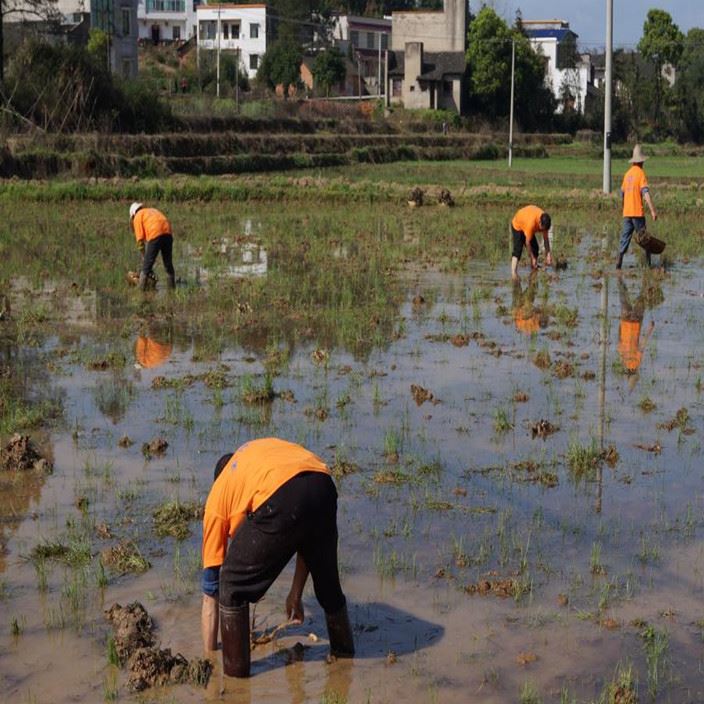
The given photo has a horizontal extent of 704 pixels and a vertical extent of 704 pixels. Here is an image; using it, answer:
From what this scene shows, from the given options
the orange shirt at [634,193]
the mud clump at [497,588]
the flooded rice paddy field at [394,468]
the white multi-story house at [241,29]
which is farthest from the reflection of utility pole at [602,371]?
the white multi-story house at [241,29]

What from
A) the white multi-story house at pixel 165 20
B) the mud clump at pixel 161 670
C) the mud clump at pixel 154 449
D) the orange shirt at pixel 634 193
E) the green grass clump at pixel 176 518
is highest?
the white multi-story house at pixel 165 20

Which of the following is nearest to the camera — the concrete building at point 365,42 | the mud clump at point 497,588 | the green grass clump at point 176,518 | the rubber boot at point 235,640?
the rubber boot at point 235,640

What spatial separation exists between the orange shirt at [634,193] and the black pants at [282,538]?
11233 mm

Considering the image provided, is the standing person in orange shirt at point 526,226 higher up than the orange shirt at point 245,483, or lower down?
higher up

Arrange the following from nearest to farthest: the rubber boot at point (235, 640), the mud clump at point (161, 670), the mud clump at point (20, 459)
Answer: the rubber boot at point (235, 640) → the mud clump at point (161, 670) → the mud clump at point (20, 459)

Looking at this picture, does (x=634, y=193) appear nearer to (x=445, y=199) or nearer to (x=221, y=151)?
(x=445, y=199)

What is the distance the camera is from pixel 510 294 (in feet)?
45.2

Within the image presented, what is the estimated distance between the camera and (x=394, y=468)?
726 centimetres

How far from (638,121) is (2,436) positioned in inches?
2243

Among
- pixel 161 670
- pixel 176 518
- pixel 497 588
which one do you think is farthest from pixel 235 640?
pixel 176 518

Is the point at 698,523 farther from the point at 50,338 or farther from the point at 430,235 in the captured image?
the point at 430,235

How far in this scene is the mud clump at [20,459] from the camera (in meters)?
7.17

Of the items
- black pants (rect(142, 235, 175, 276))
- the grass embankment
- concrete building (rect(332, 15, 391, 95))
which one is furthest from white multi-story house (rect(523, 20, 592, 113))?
black pants (rect(142, 235, 175, 276))

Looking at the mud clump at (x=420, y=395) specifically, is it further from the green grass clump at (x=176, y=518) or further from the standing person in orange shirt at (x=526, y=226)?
the standing person in orange shirt at (x=526, y=226)
